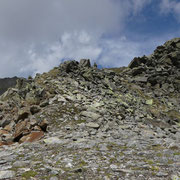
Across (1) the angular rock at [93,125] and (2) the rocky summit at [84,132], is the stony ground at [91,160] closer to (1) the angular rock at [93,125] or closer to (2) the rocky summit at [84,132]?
(2) the rocky summit at [84,132]

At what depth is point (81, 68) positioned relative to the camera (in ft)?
124

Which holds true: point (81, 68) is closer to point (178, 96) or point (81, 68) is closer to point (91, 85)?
point (91, 85)

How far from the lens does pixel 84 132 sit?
16.2 m

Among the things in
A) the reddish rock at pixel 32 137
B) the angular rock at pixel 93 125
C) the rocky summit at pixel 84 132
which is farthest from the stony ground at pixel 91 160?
the angular rock at pixel 93 125

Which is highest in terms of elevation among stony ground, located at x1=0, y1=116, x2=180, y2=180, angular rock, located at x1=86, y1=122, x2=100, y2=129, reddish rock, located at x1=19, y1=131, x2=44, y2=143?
angular rock, located at x1=86, y1=122, x2=100, y2=129

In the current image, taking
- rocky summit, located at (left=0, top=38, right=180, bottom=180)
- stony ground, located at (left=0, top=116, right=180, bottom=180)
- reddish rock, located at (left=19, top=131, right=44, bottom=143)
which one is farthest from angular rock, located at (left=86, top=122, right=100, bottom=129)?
reddish rock, located at (left=19, top=131, right=44, bottom=143)

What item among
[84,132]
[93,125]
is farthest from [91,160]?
[93,125]

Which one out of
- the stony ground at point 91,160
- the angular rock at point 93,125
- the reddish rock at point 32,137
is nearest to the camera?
the stony ground at point 91,160

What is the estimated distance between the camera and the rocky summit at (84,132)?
8.51 meters

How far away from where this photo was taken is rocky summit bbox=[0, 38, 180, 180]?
27.9 ft

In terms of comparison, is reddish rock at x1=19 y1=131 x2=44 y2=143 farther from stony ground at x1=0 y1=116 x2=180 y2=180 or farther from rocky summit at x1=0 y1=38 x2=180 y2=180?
stony ground at x1=0 y1=116 x2=180 y2=180

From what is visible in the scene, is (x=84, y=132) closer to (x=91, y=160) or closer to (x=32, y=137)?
(x=32, y=137)

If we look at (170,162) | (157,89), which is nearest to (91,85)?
(157,89)

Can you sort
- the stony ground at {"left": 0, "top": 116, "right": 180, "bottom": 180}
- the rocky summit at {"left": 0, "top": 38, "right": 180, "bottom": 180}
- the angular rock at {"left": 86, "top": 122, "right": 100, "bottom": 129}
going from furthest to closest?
the angular rock at {"left": 86, "top": 122, "right": 100, "bottom": 129} → the rocky summit at {"left": 0, "top": 38, "right": 180, "bottom": 180} → the stony ground at {"left": 0, "top": 116, "right": 180, "bottom": 180}
